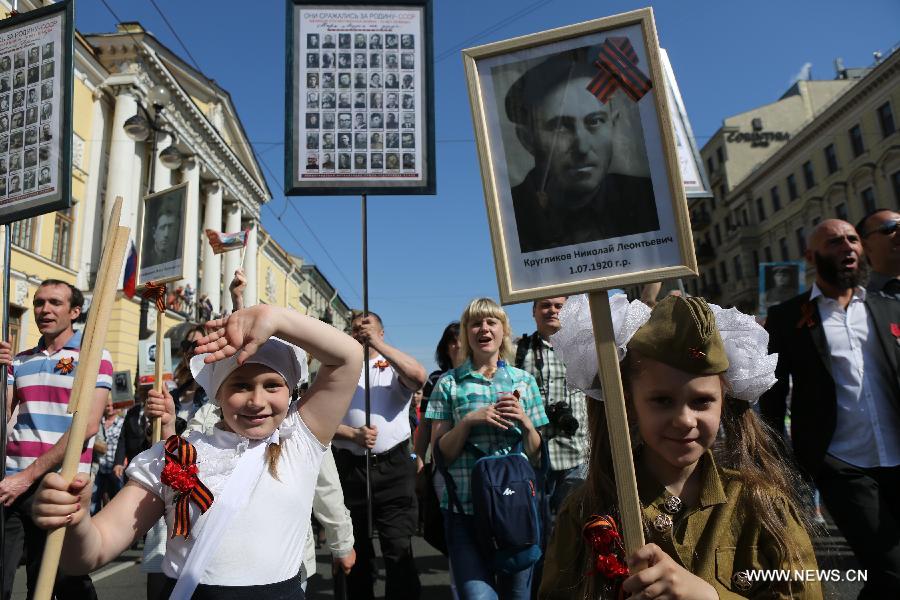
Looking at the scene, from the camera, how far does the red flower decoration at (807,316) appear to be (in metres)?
3.42

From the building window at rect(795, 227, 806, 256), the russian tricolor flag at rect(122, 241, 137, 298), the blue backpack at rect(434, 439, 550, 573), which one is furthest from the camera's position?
the building window at rect(795, 227, 806, 256)

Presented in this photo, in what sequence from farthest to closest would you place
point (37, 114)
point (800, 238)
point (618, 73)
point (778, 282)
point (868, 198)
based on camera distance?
1. point (800, 238)
2. point (868, 198)
3. point (778, 282)
4. point (37, 114)
5. point (618, 73)

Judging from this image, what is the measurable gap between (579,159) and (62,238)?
1056 inches

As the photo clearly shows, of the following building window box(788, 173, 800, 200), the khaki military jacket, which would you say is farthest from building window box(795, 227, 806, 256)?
the khaki military jacket

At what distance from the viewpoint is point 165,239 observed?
169 inches

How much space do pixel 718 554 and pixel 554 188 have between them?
3.39ft

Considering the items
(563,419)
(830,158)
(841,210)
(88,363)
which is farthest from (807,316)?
(830,158)

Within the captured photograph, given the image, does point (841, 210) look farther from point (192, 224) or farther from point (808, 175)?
point (192, 224)

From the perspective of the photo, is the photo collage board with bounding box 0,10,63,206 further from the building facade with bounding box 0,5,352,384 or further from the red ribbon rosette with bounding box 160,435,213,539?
the building facade with bounding box 0,5,352,384

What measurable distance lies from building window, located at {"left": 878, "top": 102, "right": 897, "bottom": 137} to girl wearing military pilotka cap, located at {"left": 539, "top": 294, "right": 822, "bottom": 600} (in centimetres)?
3614

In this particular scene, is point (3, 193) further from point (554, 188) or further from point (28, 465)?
point (554, 188)


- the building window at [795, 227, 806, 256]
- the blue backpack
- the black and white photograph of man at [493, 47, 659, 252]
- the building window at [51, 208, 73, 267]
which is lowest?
the blue backpack

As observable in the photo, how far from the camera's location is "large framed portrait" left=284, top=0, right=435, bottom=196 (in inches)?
147

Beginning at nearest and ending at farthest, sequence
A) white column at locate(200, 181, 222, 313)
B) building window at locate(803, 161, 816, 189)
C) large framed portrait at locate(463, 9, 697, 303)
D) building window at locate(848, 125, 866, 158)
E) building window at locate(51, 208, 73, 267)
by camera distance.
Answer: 1. large framed portrait at locate(463, 9, 697, 303)
2. building window at locate(51, 208, 73, 267)
3. building window at locate(848, 125, 866, 158)
4. white column at locate(200, 181, 222, 313)
5. building window at locate(803, 161, 816, 189)
